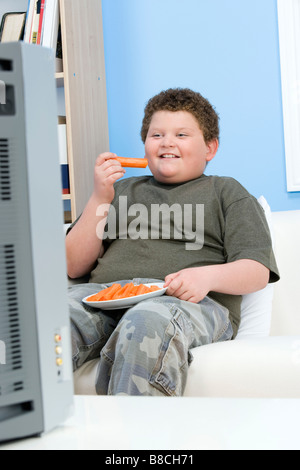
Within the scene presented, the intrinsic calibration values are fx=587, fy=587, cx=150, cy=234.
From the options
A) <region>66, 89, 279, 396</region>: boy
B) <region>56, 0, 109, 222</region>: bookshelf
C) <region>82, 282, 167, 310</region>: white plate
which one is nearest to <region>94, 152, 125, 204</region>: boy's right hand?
<region>66, 89, 279, 396</region>: boy

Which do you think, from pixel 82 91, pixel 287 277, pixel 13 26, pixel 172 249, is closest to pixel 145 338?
pixel 172 249

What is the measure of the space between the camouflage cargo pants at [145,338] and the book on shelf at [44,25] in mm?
1246

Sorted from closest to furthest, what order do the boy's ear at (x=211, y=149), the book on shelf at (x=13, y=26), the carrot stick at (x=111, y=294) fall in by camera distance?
1. the carrot stick at (x=111, y=294)
2. the boy's ear at (x=211, y=149)
3. the book on shelf at (x=13, y=26)

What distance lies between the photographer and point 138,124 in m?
2.48

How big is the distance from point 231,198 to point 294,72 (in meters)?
1.06

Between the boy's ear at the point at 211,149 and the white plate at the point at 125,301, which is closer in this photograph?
the white plate at the point at 125,301

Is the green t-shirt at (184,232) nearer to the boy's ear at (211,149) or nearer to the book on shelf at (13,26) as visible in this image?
the boy's ear at (211,149)

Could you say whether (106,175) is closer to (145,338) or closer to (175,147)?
(175,147)

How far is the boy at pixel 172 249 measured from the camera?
43.0 inches

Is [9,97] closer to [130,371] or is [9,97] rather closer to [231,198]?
[130,371]

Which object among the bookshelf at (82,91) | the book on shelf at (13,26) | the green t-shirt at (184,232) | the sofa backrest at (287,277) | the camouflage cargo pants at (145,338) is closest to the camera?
the camouflage cargo pants at (145,338)

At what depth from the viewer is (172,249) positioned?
1441 mm

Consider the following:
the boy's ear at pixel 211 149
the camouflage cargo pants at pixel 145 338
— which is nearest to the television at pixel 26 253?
the camouflage cargo pants at pixel 145 338

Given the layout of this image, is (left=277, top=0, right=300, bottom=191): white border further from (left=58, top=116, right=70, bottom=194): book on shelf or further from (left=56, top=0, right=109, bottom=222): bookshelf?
(left=58, top=116, right=70, bottom=194): book on shelf
